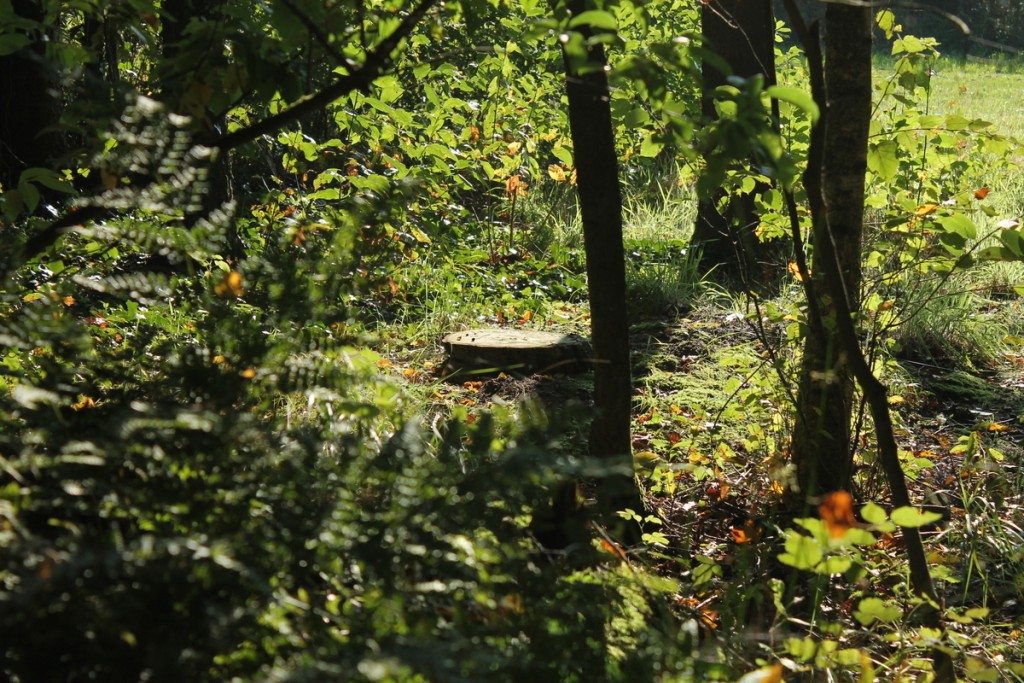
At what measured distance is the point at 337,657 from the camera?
1216 mm

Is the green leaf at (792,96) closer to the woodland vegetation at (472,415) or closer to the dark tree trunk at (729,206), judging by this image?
the woodland vegetation at (472,415)

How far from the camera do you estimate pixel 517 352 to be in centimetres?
530

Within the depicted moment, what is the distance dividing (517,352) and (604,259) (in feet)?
6.79

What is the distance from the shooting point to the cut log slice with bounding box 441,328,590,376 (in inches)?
208

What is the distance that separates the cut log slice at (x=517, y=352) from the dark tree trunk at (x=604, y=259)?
1774 mm

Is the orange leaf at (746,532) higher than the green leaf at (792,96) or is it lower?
lower

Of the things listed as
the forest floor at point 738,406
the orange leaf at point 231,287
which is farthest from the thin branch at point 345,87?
the forest floor at point 738,406

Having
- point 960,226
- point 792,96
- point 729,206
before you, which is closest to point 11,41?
point 792,96

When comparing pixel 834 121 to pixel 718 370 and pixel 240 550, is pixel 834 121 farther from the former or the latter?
pixel 240 550

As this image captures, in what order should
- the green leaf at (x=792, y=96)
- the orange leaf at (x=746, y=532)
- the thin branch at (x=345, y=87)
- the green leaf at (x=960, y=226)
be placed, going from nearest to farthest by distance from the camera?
the green leaf at (x=792, y=96) → the thin branch at (x=345, y=87) → the green leaf at (x=960, y=226) → the orange leaf at (x=746, y=532)

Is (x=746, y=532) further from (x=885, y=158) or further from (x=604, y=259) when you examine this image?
(x=885, y=158)

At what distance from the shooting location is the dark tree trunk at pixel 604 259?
10.3ft

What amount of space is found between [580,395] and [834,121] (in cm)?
204

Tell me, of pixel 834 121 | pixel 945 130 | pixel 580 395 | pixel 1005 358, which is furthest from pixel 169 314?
pixel 1005 358
